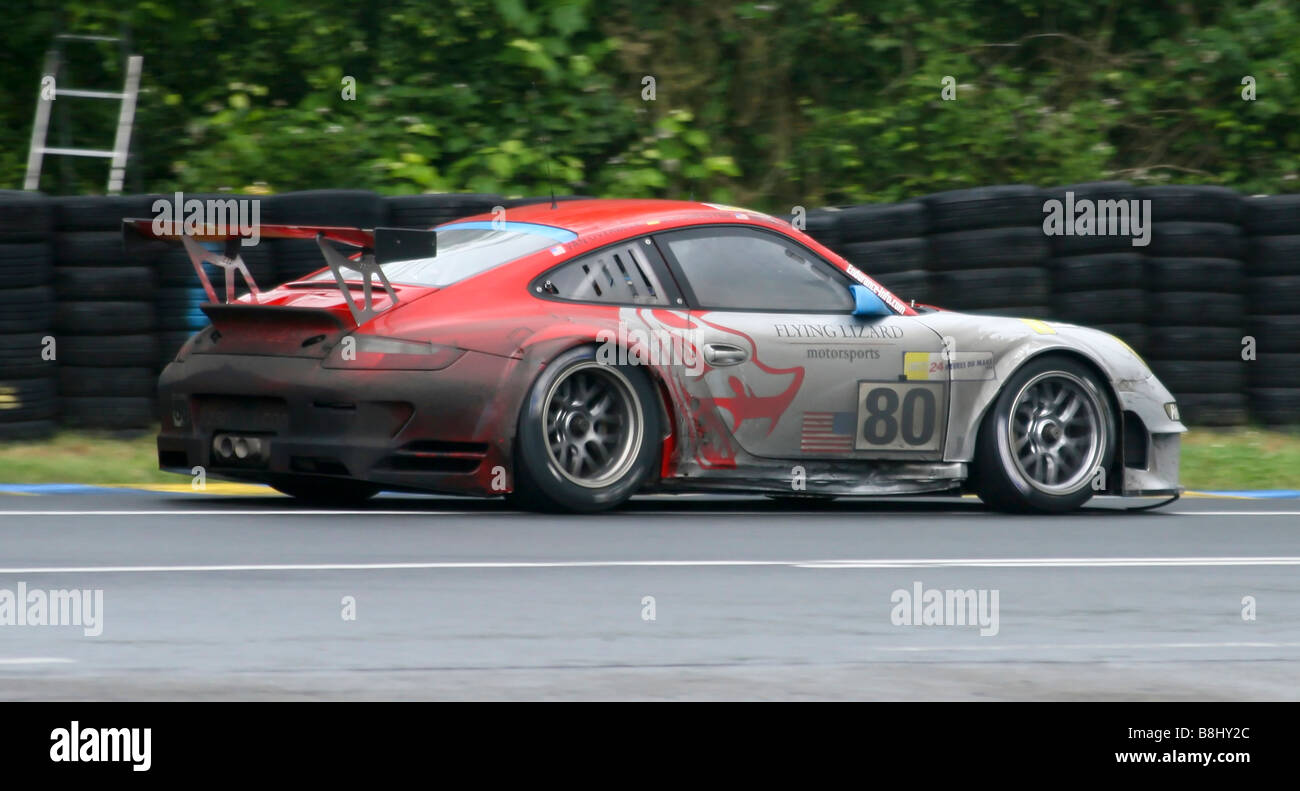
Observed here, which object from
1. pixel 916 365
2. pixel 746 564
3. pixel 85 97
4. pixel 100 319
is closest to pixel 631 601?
pixel 746 564

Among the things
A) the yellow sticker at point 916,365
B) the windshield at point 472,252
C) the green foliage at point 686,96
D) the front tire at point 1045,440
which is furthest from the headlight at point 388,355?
the green foliage at point 686,96

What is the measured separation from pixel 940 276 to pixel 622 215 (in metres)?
3.57

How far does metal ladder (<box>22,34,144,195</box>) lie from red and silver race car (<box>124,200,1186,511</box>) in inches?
257

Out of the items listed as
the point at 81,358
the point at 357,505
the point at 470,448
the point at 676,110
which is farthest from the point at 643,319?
the point at 676,110

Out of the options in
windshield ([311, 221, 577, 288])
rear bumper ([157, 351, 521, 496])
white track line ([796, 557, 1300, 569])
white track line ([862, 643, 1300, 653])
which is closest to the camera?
white track line ([862, 643, 1300, 653])

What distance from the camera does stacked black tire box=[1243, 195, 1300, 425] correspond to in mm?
12617

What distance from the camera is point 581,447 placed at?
855 cm

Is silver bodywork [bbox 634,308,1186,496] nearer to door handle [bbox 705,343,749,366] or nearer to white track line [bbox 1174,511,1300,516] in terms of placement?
door handle [bbox 705,343,749,366]

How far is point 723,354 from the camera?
8.84 m

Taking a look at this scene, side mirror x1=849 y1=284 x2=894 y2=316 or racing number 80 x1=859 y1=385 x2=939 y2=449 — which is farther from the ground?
side mirror x1=849 y1=284 x2=894 y2=316

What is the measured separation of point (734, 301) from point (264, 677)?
4359 millimetres

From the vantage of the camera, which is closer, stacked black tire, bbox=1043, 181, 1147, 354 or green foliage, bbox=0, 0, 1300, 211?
stacked black tire, bbox=1043, 181, 1147, 354

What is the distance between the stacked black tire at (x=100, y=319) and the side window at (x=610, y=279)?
3.33 m

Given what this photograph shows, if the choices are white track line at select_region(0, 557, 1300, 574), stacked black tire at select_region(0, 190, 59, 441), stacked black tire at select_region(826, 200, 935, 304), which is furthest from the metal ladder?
white track line at select_region(0, 557, 1300, 574)
